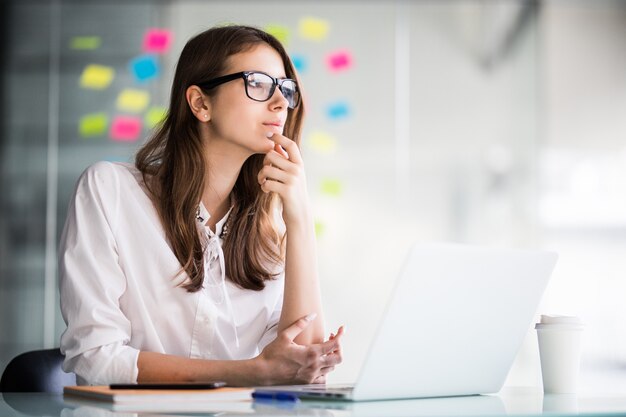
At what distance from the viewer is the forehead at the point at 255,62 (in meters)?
2.00

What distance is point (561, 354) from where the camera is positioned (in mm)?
1446

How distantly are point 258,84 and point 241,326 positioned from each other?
0.53m

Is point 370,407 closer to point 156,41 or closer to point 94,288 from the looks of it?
point 94,288

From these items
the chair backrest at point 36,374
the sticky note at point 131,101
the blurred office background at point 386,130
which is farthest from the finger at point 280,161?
the sticky note at point 131,101

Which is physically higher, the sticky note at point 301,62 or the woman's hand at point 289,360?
the sticky note at point 301,62

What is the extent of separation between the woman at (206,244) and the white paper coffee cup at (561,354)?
403mm

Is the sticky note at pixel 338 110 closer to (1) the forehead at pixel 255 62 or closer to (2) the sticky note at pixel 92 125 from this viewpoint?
(2) the sticky note at pixel 92 125

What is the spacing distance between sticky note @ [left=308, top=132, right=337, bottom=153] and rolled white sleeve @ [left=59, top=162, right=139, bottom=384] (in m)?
2.15

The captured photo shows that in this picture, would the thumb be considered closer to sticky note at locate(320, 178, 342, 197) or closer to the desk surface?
the desk surface

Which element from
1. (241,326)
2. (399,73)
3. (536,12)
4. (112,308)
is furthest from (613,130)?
(112,308)

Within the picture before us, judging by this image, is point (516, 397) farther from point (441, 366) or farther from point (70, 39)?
point (70, 39)

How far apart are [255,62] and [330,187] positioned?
1993 millimetres

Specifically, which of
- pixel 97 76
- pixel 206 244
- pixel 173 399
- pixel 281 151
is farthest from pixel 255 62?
pixel 97 76

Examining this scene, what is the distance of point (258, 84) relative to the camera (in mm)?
1964
